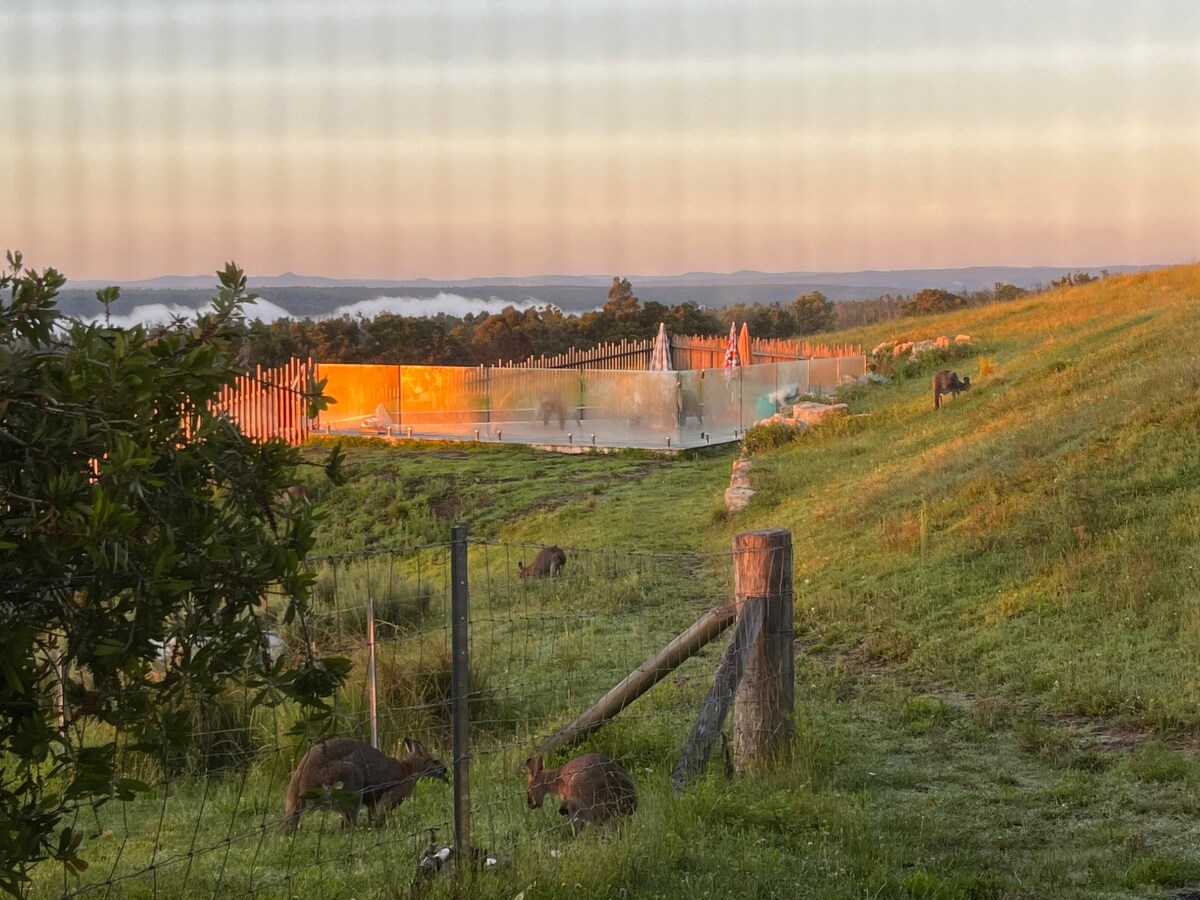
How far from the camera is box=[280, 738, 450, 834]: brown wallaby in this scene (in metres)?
5.57

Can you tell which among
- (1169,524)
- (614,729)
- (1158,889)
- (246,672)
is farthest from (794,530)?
(246,672)

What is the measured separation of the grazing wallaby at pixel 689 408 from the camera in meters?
25.5

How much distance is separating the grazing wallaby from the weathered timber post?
18978 millimetres

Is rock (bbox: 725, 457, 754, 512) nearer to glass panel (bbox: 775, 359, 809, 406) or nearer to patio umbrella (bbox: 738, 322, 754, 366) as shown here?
glass panel (bbox: 775, 359, 809, 406)

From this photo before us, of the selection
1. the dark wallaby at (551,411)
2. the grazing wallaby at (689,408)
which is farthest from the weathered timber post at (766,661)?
the dark wallaby at (551,411)

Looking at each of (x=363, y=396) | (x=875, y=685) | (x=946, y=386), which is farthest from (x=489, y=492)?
(x=875, y=685)

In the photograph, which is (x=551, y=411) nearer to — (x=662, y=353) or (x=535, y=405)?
(x=535, y=405)

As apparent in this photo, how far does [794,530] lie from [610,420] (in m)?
12.0

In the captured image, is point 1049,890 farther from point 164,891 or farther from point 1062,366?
point 1062,366

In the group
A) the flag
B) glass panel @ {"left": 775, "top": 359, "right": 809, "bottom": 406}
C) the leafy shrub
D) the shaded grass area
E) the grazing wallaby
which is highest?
the flag

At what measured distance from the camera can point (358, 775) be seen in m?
5.59

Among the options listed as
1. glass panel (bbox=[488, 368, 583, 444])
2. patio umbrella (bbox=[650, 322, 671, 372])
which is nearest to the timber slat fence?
patio umbrella (bbox=[650, 322, 671, 372])

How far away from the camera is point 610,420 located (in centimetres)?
2662

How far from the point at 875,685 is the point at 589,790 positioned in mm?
3778
